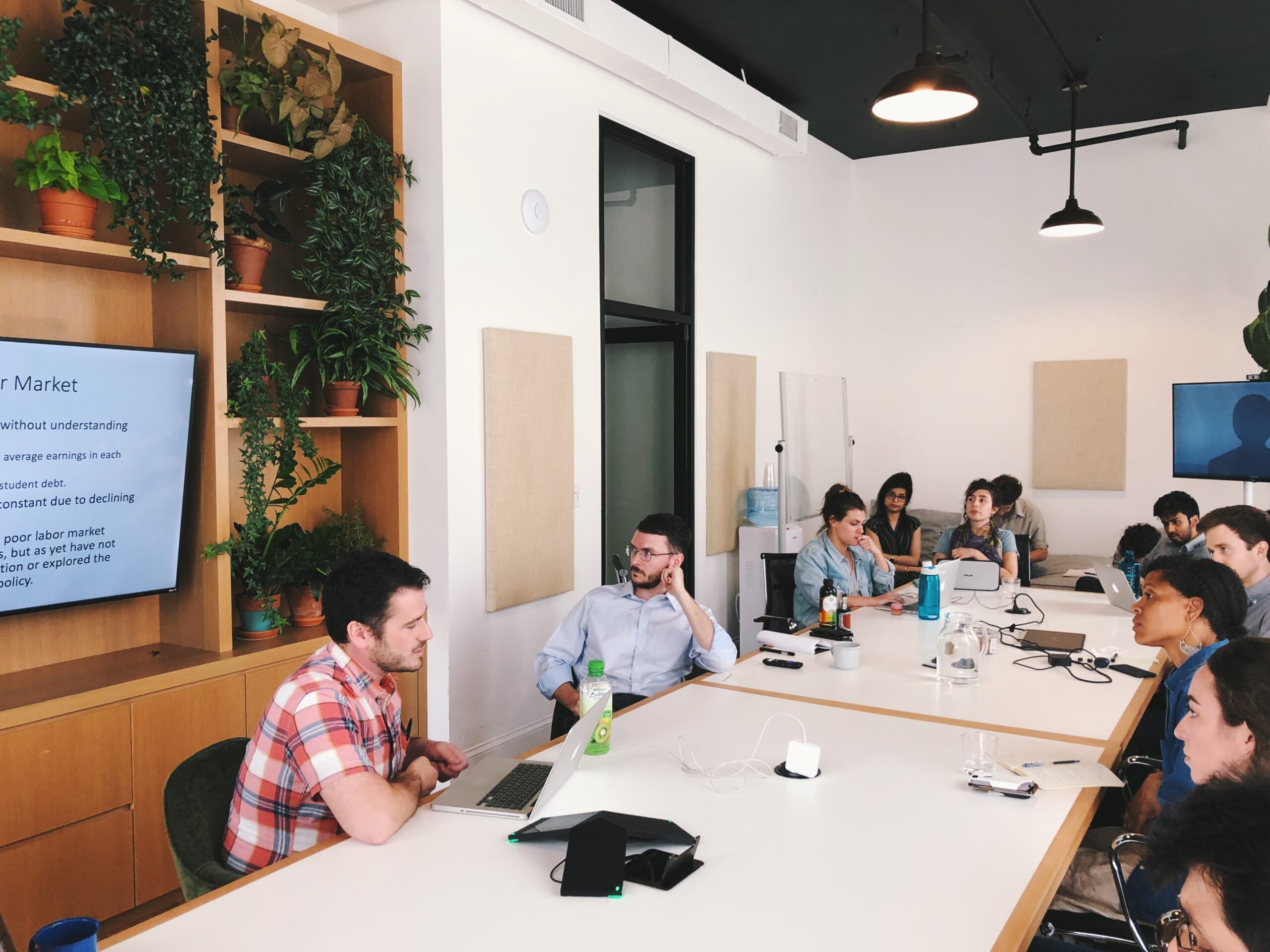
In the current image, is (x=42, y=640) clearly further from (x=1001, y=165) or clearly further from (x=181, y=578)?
(x=1001, y=165)

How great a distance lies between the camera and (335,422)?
375 cm

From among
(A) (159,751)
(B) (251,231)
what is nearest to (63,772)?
(A) (159,751)

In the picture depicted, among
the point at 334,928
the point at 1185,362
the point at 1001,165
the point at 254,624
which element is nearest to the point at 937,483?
the point at 1185,362

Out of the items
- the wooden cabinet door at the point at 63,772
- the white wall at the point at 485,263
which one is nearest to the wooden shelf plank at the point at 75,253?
the white wall at the point at 485,263

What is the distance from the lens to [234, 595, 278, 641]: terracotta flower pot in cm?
355

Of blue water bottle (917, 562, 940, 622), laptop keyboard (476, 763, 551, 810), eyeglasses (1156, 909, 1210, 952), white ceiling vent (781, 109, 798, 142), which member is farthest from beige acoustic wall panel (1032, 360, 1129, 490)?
eyeglasses (1156, 909, 1210, 952)

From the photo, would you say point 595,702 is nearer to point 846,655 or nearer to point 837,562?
point 846,655

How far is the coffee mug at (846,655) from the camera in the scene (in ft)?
10.9

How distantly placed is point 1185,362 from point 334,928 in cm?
710

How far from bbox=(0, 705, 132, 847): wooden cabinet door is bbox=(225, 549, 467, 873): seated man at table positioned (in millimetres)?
1111

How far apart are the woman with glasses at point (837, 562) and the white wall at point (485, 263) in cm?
109

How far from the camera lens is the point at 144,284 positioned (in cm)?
346

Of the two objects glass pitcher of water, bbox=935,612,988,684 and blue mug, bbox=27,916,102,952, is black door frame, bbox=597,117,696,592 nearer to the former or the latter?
glass pitcher of water, bbox=935,612,988,684

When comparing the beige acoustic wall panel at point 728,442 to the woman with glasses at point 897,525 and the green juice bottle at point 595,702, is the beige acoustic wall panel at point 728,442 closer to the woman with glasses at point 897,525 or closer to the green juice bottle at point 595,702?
the woman with glasses at point 897,525
